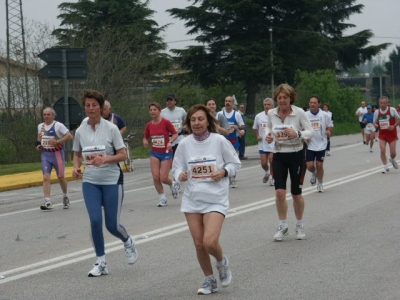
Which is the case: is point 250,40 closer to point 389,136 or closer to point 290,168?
point 389,136

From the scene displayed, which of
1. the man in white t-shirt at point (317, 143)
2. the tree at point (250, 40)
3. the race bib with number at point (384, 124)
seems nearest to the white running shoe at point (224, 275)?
the man in white t-shirt at point (317, 143)

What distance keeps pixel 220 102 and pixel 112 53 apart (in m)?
25.0

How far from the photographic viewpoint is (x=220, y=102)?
6278 cm

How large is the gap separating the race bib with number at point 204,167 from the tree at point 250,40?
45.3m

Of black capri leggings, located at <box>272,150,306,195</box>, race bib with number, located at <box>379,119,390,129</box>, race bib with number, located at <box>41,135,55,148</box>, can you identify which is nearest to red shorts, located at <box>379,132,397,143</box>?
race bib with number, located at <box>379,119,390,129</box>

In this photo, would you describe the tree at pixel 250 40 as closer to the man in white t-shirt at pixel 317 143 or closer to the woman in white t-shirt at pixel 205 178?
the man in white t-shirt at pixel 317 143

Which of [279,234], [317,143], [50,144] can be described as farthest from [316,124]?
[279,234]

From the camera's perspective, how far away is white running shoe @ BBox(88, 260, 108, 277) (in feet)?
28.2

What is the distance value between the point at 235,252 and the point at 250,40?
150 ft

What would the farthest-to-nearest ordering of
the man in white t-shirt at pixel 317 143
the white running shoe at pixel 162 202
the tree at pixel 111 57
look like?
the tree at pixel 111 57
the man in white t-shirt at pixel 317 143
the white running shoe at pixel 162 202

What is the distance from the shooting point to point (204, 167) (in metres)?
7.63

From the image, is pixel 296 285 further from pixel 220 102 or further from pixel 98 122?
pixel 220 102

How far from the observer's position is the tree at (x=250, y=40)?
53.3 m

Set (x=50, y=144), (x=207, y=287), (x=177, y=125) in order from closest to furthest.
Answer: (x=207, y=287)
(x=50, y=144)
(x=177, y=125)
